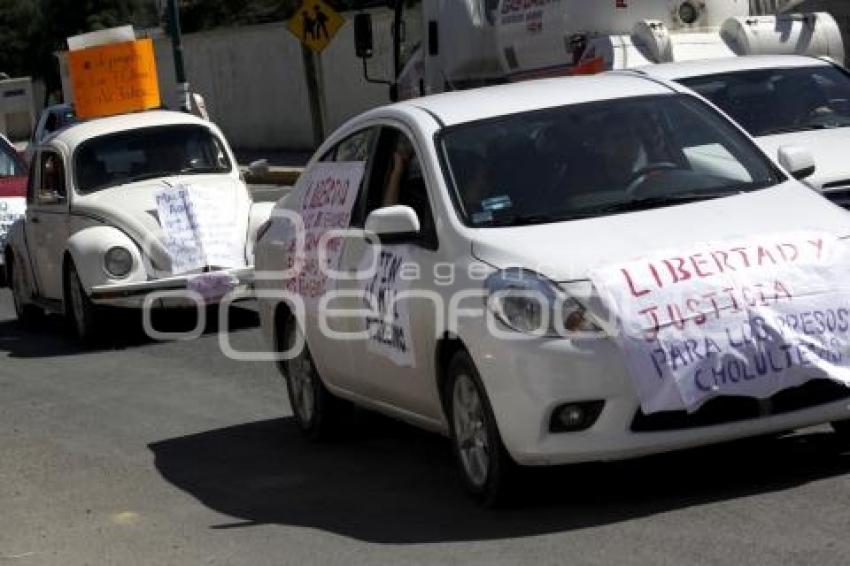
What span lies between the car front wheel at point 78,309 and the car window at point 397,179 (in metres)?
6.47

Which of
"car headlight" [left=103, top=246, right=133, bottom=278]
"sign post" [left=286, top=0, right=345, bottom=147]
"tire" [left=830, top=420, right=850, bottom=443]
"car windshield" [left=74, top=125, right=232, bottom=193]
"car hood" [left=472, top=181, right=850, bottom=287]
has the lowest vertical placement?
"sign post" [left=286, top=0, right=345, bottom=147]

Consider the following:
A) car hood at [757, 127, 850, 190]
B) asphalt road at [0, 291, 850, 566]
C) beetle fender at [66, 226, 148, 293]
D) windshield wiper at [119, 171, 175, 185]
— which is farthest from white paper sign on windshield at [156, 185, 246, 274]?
car hood at [757, 127, 850, 190]

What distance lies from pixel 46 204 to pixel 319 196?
702cm

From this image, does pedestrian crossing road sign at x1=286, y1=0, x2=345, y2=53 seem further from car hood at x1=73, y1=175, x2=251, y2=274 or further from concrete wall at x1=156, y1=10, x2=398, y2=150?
car hood at x1=73, y1=175, x2=251, y2=274

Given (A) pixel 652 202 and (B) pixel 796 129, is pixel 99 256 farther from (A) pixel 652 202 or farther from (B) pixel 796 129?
(A) pixel 652 202

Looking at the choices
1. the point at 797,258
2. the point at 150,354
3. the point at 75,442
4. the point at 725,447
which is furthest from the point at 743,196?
the point at 150,354

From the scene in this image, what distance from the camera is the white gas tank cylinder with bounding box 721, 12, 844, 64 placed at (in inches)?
649

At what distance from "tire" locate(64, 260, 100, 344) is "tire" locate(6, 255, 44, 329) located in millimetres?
Answer: 1379

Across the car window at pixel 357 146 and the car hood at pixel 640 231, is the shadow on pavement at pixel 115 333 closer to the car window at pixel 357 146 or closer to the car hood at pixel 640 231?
the car window at pixel 357 146

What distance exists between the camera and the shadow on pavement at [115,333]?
49.1 ft

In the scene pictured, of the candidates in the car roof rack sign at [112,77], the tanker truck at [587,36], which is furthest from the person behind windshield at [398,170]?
the car roof rack sign at [112,77]

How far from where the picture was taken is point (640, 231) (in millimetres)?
7355

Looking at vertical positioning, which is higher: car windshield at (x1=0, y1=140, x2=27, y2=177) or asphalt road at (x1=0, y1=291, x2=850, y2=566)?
asphalt road at (x1=0, y1=291, x2=850, y2=566)

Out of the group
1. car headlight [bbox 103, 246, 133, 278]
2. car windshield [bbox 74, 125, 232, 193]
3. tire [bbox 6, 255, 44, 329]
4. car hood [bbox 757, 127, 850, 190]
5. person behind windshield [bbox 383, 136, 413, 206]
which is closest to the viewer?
person behind windshield [bbox 383, 136, 413, 206]
